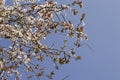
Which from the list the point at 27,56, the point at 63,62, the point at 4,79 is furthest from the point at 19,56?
the point at 63,62

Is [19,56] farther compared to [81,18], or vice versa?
[19,56]

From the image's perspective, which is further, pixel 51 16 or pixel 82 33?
pixel 51 16

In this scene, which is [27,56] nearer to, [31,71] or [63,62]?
[31,71]

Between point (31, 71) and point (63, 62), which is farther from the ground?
point (31, 71)

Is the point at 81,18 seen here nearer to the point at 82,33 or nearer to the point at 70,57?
the point at 82,33

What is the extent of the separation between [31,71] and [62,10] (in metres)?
1.93

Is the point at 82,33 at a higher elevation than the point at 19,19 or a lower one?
lower

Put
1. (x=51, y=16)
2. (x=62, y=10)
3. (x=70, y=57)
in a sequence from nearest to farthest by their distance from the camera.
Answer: (x=70, y=57)
(x=62, y=10)
(x=51, y=16)

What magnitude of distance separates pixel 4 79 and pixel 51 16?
7.64 feet

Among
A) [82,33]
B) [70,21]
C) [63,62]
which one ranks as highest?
[70,21]

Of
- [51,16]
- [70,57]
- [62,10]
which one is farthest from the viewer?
[51,16]

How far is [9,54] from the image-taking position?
909 cm

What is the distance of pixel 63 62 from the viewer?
8.12 m

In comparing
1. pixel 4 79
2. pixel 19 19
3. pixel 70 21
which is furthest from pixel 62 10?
pixel 4 79
